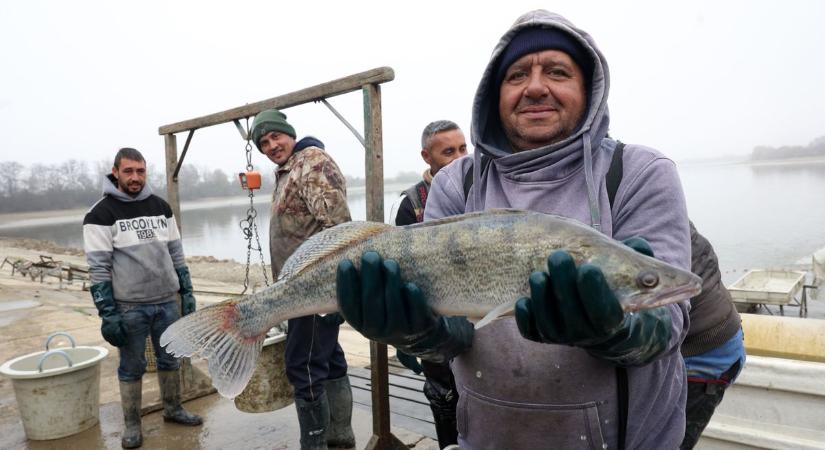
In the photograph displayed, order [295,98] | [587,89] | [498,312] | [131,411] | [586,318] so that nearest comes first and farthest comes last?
1. [586,318]
2. [498,312]
3. [587,89]
4. [295,98]
5. [131,411]

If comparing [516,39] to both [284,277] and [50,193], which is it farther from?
[50,193]

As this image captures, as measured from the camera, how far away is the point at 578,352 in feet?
6.75

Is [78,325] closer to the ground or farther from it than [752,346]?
closer to the ground

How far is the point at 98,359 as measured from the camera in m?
5.36

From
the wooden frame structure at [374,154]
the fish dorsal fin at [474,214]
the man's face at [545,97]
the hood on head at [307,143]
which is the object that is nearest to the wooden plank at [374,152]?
the wooden frame structure at [374,154]

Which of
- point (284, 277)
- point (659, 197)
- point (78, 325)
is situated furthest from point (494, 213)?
point (78, 325)

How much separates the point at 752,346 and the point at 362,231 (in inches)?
222

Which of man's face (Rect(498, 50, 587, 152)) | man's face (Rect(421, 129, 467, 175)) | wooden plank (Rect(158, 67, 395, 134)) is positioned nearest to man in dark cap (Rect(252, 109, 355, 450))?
wooden plank (Rect(158, 67, 395, 134))

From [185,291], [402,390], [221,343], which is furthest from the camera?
[402,390]

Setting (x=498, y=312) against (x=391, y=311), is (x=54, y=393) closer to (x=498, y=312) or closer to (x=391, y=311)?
(x=391, y=311)

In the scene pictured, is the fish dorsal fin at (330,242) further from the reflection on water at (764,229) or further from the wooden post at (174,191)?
the reflection on water at (764,229)

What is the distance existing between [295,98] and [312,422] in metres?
2.93

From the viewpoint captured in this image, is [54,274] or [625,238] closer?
[625,238]

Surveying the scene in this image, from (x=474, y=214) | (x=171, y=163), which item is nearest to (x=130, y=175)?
(x=171, y=163)
